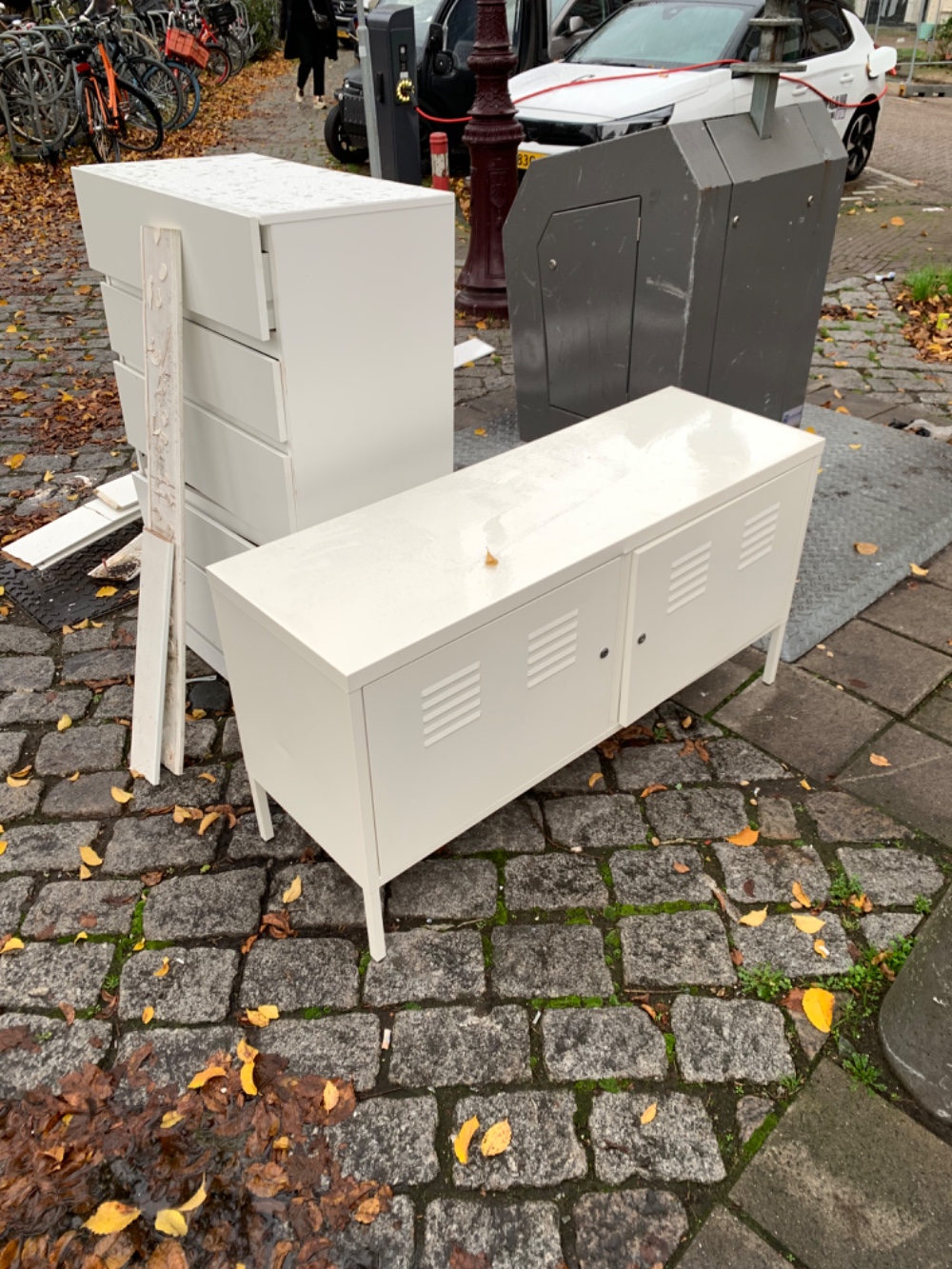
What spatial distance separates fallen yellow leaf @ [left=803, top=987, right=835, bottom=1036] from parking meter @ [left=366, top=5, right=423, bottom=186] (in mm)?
6139

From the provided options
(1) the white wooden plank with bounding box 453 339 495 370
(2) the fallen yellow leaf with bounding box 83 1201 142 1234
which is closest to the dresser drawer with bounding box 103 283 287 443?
(2) the fallen yellow leaf with bounding box 83 1201 142 1234

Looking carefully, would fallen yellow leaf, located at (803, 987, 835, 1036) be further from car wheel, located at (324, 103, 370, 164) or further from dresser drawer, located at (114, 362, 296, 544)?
car wheel, located at (324, 103, 370, 164)

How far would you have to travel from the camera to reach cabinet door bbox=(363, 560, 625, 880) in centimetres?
219

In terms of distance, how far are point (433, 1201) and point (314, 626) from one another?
1.24 m

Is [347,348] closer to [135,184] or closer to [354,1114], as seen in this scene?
[135,184]

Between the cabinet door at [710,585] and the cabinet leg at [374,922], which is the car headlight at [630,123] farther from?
the cabinet leg at [374,922]

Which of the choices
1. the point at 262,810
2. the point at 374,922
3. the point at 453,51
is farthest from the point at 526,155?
the point at 374,922

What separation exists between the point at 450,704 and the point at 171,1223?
1224 millimetres

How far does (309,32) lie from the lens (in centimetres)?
1292

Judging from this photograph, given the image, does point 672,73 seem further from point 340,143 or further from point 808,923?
point 808,923

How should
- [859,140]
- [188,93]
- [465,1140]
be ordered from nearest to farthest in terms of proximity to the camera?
1. [465,1140]
2. [859,140]
3. [188,93]

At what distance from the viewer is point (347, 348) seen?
2686mm

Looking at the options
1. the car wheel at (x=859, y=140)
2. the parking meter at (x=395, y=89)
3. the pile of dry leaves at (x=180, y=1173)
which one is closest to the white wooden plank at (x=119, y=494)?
the pile of dry leaves at (x=180, y=1173)

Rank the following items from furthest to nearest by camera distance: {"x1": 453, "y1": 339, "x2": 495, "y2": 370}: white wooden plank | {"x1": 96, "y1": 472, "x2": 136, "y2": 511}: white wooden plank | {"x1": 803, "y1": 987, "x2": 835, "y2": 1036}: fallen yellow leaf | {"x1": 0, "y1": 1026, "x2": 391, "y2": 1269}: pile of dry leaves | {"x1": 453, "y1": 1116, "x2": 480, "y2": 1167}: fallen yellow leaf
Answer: {"x1": 453, "y1": 339, "x2": 495, "y2": 370}: white wooden plank
{"x1": 96, "y1": 472, "x2": 136, "y2": 511}: white wooden plank
{"x1": 803, "y1": 987, "x2": 835, "y2": 1036}: fallen yellow leaf
{"x1": 453, "y1": 1116, "x2": 480, "y2": 1167}: fallen yellow leaf
{"x1": 0, "y1": 1026, "x2": 391, "y2": 1269}: pile of dry leaves
